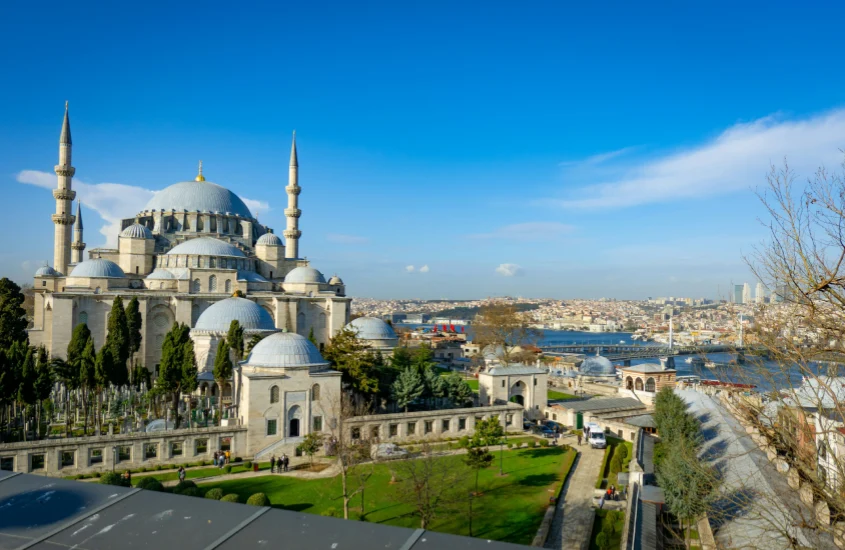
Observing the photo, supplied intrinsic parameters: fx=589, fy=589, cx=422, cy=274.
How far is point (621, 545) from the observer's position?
42.1 ft

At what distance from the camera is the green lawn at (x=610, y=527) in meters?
13.5

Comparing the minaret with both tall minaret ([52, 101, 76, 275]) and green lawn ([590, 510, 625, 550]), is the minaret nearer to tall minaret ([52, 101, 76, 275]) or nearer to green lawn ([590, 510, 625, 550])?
tall minaret ([52, 101, 76, 275])

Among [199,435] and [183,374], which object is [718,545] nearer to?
[199,435]

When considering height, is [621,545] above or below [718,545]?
below

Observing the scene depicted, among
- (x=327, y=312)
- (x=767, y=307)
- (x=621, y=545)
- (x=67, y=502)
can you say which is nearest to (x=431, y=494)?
(x=621, y=545)

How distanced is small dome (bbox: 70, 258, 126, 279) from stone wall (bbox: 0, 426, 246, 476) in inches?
692

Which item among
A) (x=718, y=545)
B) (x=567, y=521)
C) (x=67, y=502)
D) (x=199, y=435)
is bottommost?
(x=567, y=521)

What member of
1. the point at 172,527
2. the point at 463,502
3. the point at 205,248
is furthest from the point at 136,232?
the point at 172,527

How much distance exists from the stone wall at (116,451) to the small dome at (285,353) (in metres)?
2.64

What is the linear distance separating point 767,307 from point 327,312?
105 ft

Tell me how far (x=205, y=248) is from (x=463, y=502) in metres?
26.8

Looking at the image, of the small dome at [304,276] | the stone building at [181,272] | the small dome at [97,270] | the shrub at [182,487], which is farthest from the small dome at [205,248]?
the shrub at [182,487]

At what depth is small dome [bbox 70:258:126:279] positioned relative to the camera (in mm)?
32875

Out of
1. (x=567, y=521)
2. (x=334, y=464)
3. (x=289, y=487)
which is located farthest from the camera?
(x=334, y=464)
